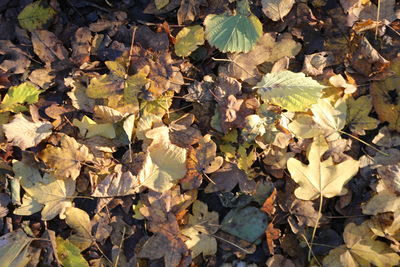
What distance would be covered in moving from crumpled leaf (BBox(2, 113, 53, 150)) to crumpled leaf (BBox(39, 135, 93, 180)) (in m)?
0.09

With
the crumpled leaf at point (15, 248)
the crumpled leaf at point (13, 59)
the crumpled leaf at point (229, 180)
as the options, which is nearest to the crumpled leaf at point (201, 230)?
the crumpled leaf at point (229, 180)

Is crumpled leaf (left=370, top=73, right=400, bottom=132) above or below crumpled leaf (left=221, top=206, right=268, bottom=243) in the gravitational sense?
above

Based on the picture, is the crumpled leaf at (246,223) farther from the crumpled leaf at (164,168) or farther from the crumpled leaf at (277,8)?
the crumpled leaf at (277,8)

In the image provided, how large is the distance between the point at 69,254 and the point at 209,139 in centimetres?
91

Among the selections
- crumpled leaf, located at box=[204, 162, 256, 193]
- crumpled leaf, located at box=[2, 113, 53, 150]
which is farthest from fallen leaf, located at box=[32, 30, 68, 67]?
crumpled leaf, located at box=[204, 162, 256, 193]

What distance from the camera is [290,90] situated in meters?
2.06

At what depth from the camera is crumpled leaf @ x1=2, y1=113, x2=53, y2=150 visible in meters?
2.14

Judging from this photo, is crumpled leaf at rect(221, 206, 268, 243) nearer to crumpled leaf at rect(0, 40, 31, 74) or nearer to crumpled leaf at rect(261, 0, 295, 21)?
crumpled leaf at rect(261, 0, 295, 21)

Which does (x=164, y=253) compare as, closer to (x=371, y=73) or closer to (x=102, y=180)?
(x=102, y=180)

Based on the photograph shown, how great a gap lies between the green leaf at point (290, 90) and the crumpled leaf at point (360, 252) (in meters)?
0.63

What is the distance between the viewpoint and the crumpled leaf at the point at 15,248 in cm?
209

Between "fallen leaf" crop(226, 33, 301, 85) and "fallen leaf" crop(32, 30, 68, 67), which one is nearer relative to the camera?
"fallen leaf" crop(226, 33, 301, 85)

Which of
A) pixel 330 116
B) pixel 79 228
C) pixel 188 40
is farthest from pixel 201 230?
pixel 188 40

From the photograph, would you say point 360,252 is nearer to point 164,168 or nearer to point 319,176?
point 319,176
